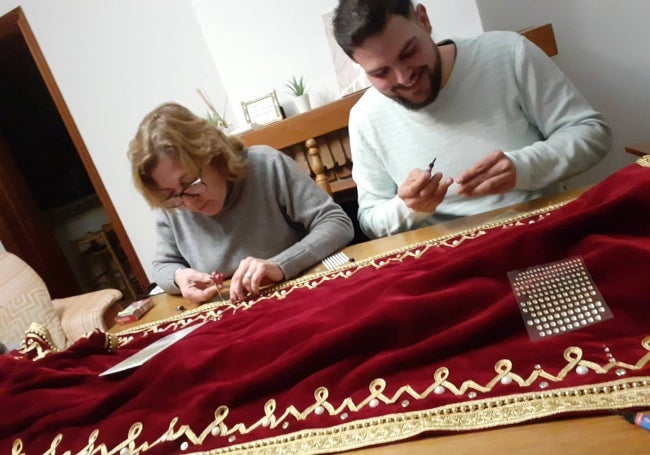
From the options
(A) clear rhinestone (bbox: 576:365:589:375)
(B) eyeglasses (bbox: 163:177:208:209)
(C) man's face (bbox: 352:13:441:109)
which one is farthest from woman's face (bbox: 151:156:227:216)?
(A) clear rhinestone (bbox: 576:365:589:375)

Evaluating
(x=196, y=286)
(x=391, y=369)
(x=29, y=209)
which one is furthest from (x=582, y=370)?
(x=29, y=209)

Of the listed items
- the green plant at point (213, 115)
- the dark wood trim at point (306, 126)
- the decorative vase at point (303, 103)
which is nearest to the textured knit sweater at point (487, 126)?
the dark wood trim at point (306, 126)

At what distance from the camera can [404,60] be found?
3.65 ft

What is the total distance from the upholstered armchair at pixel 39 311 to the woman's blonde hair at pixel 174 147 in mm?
1025

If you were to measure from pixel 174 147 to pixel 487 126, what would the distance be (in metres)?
0.82

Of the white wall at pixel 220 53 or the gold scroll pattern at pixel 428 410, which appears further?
the white wall at pixel 220 53

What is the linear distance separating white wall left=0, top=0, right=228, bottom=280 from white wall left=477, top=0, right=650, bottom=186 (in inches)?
67.0

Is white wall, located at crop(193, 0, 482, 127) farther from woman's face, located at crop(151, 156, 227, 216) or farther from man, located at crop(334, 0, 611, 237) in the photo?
woman's face, located at crop(151, 156, 227, 216)

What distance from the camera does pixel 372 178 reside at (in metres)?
1.37

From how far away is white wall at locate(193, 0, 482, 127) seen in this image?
229cm

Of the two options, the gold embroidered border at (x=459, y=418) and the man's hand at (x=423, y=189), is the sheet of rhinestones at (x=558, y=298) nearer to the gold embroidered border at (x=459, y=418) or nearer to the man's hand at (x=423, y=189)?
the gold embroidered border at (x=459, y=418)

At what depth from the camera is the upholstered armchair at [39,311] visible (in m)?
2.05

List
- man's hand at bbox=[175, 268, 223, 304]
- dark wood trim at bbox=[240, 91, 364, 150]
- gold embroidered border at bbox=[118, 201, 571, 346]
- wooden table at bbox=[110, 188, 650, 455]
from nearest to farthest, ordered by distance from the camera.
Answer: wooden table at bbox=[110, 188, 650, 455] < gold embroidered border at bbox=[118, 201, 571, 346] < man's hand at bbox=[175, 268, 223, 304] < dark wood trim at bbox=[240, 91, 364, 150]

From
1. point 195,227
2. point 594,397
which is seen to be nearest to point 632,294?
point 594,397
